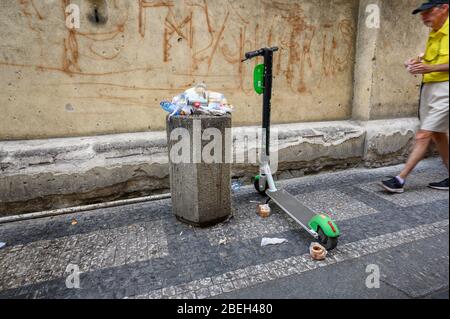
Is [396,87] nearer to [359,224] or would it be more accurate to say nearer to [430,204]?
[430,204]

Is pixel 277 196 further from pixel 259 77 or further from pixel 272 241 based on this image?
pixel 259 77

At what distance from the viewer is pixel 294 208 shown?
9.18 feet

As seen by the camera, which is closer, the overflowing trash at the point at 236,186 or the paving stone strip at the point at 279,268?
the paving stone strip at the point at 279,268

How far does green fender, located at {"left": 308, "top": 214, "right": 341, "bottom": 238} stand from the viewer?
2.29 metres

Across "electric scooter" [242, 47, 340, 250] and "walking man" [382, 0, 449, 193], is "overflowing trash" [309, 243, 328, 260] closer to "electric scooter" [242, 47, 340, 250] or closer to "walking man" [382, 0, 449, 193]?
"electric scooter" [242, 47, 340, 250]

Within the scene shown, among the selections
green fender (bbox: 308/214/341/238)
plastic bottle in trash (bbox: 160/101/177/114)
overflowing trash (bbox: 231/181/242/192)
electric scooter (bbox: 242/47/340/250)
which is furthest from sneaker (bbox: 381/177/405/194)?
plastic bottle in trash (bbox: 160/101/177/114)

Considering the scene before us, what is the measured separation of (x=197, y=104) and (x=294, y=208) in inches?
53.9

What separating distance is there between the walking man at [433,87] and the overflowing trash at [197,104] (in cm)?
162

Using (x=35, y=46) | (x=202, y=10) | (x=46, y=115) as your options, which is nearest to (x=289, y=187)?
(x=202, y=10)

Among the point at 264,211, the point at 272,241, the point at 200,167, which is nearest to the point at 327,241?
the point at 272,241

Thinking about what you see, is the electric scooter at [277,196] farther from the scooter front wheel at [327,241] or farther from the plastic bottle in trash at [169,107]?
the plastic bottle in trash at [169,107]

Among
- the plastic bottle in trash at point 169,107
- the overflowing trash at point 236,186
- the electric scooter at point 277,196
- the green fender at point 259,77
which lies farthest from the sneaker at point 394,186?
the plastic bottle in trash at point 169,107

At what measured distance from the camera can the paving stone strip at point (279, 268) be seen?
1.97 metres

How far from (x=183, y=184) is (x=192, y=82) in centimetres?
152
